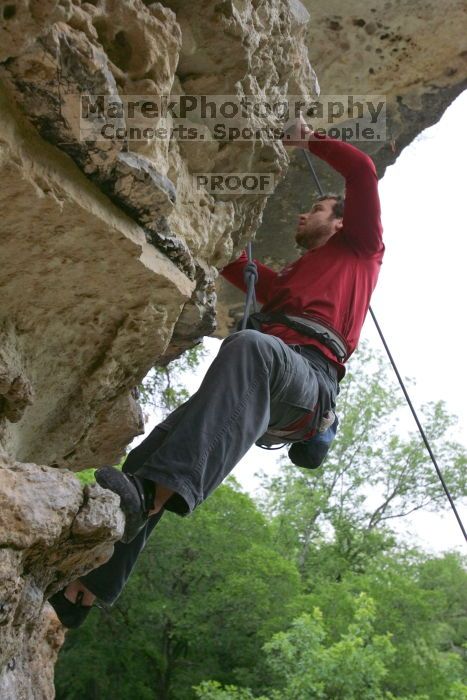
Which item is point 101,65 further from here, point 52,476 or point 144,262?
point 52,476

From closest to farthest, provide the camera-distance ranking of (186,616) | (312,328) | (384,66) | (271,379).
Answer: (271,379) → (312,328) → (384,66) → (186,616)

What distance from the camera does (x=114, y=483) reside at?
9.26 ft

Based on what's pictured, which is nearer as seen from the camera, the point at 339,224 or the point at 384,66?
the point at 339,224

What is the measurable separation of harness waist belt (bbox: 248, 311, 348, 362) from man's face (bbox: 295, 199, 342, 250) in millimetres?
837

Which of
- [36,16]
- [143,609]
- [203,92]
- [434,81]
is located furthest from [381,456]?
[36,16]

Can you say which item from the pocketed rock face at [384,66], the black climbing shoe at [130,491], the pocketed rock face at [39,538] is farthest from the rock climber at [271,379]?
the pocketed rock face at [384,66]

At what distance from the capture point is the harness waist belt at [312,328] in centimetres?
386

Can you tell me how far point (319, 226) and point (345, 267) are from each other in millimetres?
597

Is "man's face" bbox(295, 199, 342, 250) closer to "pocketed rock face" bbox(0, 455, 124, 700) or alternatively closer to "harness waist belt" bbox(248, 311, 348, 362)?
"harness waist belt" bbox(248, 311, 348, 362)

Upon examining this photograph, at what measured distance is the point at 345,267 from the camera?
4.18 m

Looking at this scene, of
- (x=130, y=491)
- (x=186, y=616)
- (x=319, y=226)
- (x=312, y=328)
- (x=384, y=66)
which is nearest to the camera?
(x=130, y=491)

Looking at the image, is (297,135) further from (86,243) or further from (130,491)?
(130,491)

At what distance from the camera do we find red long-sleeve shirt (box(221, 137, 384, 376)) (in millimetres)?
4012

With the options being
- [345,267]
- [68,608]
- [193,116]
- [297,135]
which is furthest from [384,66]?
[68,608]
